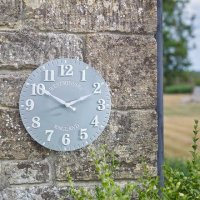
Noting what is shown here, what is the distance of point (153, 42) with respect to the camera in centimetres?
277

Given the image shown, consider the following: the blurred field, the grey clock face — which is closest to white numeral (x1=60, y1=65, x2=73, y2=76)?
the grey clock face

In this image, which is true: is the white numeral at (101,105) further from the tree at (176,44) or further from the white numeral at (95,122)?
the tree at (176,44)

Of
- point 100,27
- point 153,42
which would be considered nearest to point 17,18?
point 100,27

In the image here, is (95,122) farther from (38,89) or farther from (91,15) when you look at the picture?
(91,15)

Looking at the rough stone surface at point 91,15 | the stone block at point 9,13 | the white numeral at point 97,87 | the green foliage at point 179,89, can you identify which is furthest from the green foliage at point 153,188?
the green foliage at point 179,89

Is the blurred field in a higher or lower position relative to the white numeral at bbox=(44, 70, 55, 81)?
lower

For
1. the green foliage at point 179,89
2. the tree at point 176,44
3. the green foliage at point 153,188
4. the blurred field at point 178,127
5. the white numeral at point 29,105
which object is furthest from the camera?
the green foliage at point 179,89

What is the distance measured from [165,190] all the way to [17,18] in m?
1.00

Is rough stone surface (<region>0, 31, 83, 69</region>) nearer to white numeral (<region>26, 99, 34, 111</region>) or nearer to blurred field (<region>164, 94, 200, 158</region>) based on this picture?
white numeral (<region>26, 99, 34, 111</region>)

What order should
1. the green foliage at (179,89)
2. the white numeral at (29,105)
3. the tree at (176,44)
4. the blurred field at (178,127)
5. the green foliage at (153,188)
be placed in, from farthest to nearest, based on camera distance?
the green foliage at (179,89)
the tree at (176,44)
the blurred field at (178,127)
the white numeral at (29,105)
the green foliage at (153,188)

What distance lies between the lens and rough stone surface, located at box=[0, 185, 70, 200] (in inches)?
104

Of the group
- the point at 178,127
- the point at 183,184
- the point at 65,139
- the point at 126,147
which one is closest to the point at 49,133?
the point at 65,139

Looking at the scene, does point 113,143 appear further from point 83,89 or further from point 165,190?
point 165,190

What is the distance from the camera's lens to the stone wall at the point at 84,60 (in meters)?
2.65
